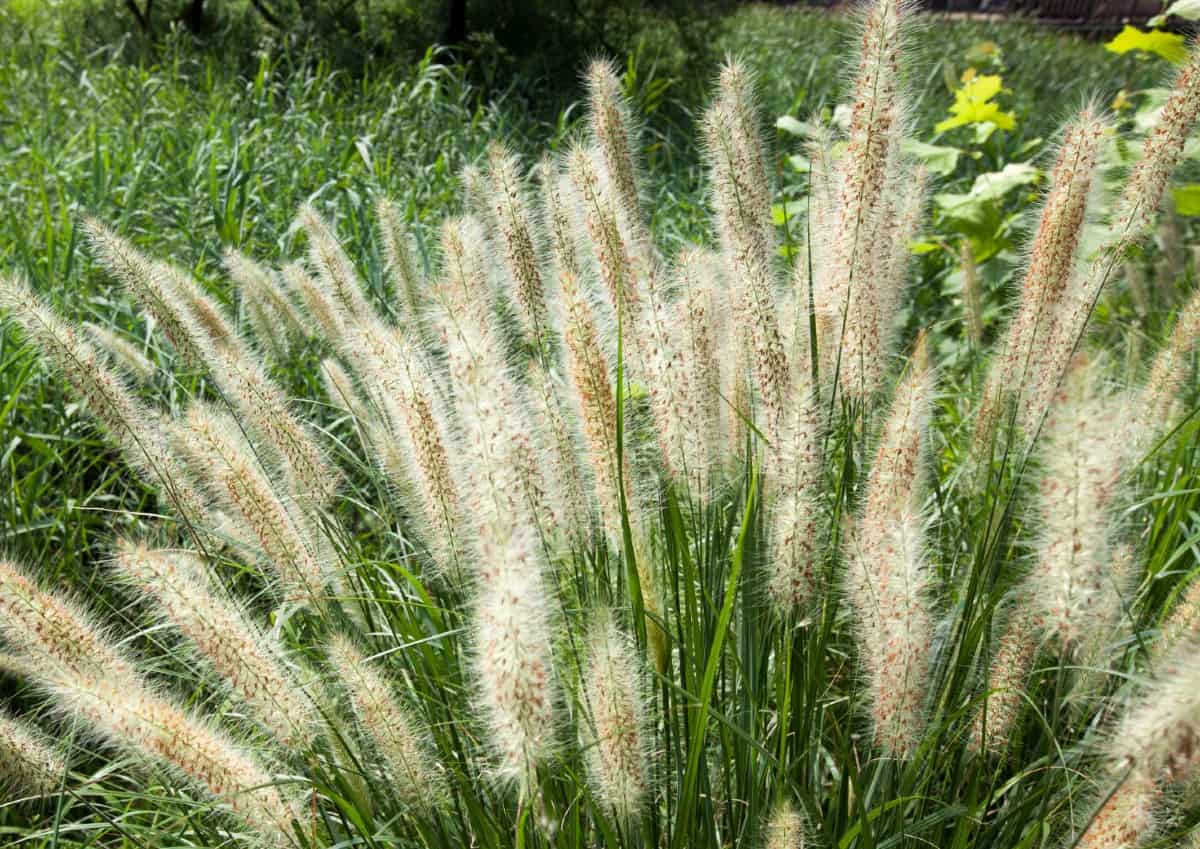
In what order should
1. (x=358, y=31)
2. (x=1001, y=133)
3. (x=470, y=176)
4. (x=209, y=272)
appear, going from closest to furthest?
(x=470, y=176)
(x=209, y=272)
(x=1001, y=133)
(x=358, y=31)

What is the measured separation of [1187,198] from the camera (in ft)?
10.7

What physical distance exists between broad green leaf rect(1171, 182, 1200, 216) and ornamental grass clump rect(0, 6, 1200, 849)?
4.90 feet

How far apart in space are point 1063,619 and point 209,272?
408 centimetres

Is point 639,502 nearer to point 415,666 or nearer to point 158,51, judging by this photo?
point 415,666

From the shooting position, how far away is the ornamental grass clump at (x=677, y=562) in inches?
55.0

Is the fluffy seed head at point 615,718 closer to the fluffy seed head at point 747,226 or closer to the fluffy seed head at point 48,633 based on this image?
the fluffy seed head at point 747,226

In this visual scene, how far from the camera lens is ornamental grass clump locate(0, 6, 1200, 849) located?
1.40 metres

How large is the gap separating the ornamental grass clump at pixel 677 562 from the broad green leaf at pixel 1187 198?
1.49 m

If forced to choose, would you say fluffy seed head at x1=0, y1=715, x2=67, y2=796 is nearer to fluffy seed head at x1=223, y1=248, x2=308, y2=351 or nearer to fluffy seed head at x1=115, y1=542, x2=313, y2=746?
fluffy seed head at x1=115, y1=542, x2=313, y2=746

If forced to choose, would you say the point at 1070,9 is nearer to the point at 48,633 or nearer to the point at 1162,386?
the point at 1162,386

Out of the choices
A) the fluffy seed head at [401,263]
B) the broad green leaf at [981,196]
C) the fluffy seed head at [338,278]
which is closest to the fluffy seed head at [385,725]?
the fluffy seed head at [338,278]

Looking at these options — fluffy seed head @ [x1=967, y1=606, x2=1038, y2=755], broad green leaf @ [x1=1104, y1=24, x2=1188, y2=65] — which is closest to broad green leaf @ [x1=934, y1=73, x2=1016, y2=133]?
broad green leaf @ [x1=1104, y1=24, x2=1188, y2=65]

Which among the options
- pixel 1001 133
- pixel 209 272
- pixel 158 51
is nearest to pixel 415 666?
pixel 209 272

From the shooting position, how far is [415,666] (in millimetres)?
1827
